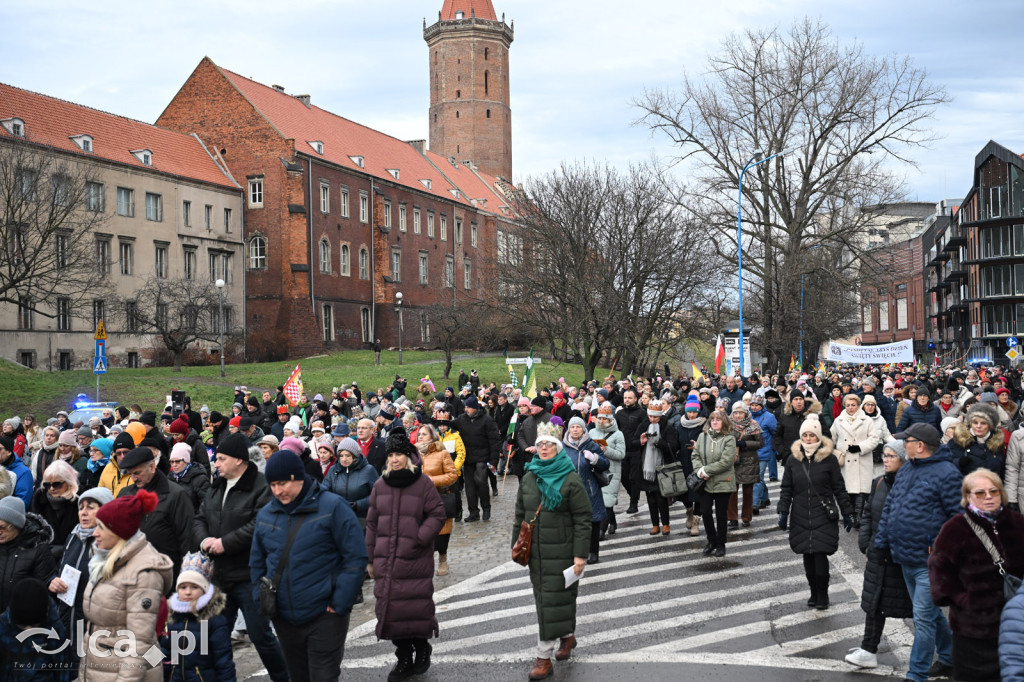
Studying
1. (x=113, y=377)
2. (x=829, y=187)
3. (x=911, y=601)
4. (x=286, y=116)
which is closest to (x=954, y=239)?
(x=829, y=187)

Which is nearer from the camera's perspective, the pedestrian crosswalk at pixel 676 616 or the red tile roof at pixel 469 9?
the pedestrian crosswalk at pixel 676 616

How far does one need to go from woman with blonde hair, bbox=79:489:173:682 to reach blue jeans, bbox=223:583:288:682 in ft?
3.99

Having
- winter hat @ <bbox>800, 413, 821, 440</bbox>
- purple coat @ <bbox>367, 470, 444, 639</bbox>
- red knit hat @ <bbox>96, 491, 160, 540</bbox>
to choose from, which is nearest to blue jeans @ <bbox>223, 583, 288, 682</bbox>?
purple coat @ <bbox>367, 470, 444, 639</bbox>

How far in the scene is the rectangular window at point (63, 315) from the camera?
45156mm

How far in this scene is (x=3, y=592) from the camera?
5.82m

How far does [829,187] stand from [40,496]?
1450 inches

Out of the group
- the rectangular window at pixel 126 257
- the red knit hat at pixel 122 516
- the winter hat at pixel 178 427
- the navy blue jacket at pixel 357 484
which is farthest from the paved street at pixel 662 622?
the rectangular window at pixel 126 257

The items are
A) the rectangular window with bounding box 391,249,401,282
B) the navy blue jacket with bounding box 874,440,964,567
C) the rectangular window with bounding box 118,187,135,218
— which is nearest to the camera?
the navy blue jacket with bounding box 874,440,964,567

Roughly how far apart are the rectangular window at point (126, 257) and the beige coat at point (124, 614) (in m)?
49.4

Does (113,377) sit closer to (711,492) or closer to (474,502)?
(474,502)

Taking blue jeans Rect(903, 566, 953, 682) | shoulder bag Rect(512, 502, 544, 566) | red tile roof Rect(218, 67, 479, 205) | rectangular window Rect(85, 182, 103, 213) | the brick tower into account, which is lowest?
blue jeans Rect(903, 566, 953, 682)

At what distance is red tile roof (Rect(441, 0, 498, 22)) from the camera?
3750 inches

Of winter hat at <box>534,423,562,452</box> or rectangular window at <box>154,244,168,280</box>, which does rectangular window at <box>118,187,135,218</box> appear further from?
winter hat at <box>534,423,562,452</box>

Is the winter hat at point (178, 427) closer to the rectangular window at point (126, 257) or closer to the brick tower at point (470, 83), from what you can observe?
the rectangular window at point (126, 257)
